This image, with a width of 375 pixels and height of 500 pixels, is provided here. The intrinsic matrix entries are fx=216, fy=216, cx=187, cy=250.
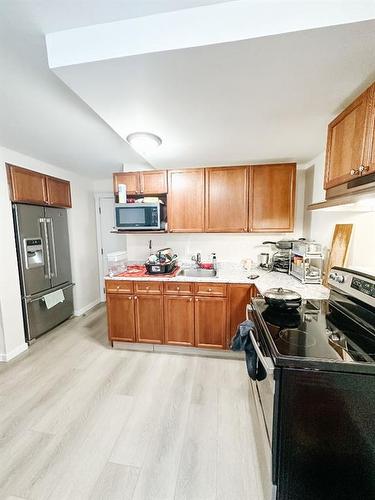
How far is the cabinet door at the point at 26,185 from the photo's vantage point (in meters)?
2.48

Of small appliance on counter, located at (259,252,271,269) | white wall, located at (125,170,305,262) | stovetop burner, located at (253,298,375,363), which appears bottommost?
stovetop burner, located at (253,298,375,363)

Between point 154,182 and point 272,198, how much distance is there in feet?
4.86

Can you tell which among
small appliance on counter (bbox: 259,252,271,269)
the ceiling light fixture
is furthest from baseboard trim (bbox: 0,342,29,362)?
small appliance on counter (bbox: 259,252,271,269)

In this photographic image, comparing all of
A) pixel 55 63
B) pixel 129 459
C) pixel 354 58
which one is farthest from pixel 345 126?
pixel 129 459

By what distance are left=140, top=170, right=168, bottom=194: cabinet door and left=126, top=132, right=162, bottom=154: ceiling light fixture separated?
662 mm

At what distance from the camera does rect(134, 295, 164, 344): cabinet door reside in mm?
2504

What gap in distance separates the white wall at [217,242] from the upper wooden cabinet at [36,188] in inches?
45.9

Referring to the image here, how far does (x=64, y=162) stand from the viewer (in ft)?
9.75

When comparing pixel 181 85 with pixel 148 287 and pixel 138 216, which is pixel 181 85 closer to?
pixel 138 216

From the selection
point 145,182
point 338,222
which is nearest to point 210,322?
point 338,222

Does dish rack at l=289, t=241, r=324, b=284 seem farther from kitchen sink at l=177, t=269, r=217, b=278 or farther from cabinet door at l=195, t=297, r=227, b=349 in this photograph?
kitchen sink at l=177, t=269, r=217, b=278

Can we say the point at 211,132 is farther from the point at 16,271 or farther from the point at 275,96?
the point at 16,271

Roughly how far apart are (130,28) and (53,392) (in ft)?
8.69

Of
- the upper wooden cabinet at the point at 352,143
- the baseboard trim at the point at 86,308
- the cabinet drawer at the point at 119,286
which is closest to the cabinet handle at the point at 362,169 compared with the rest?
the upper wooden cabinet at the point at 352,143
